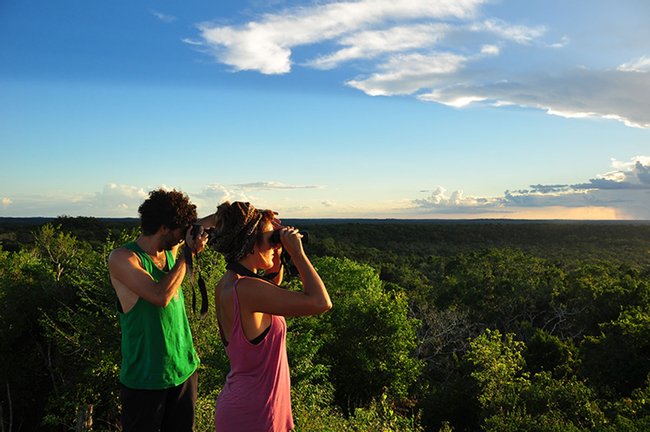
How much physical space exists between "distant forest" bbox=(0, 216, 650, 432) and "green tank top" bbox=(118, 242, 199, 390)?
3541mm

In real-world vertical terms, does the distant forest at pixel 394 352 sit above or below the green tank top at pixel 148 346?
below

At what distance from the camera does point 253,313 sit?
2.40 meters

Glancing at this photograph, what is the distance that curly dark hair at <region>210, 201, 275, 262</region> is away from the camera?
2457 mm

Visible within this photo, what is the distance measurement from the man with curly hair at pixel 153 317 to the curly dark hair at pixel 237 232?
27.8 inches

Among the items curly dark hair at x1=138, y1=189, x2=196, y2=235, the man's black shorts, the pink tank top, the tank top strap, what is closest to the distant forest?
the man's black shorts

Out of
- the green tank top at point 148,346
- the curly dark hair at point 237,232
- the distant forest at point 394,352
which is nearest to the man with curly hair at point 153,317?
the green tank top at point 148,346

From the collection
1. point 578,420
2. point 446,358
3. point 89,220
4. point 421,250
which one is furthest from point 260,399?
point 421,250

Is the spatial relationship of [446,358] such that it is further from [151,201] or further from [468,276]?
[151,201]

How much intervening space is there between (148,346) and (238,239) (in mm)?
1260

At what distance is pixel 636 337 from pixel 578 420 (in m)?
6.88

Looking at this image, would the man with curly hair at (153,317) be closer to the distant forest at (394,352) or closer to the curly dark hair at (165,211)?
the curly dark hair at (165,211)

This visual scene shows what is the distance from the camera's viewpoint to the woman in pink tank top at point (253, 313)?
239 centimetres

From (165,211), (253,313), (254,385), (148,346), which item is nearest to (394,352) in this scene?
(148,346)

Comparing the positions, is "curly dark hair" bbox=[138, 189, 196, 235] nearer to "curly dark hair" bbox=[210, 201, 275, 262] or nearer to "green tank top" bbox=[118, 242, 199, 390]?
"green tank top" bbox=[118, 242, 199, 390]
